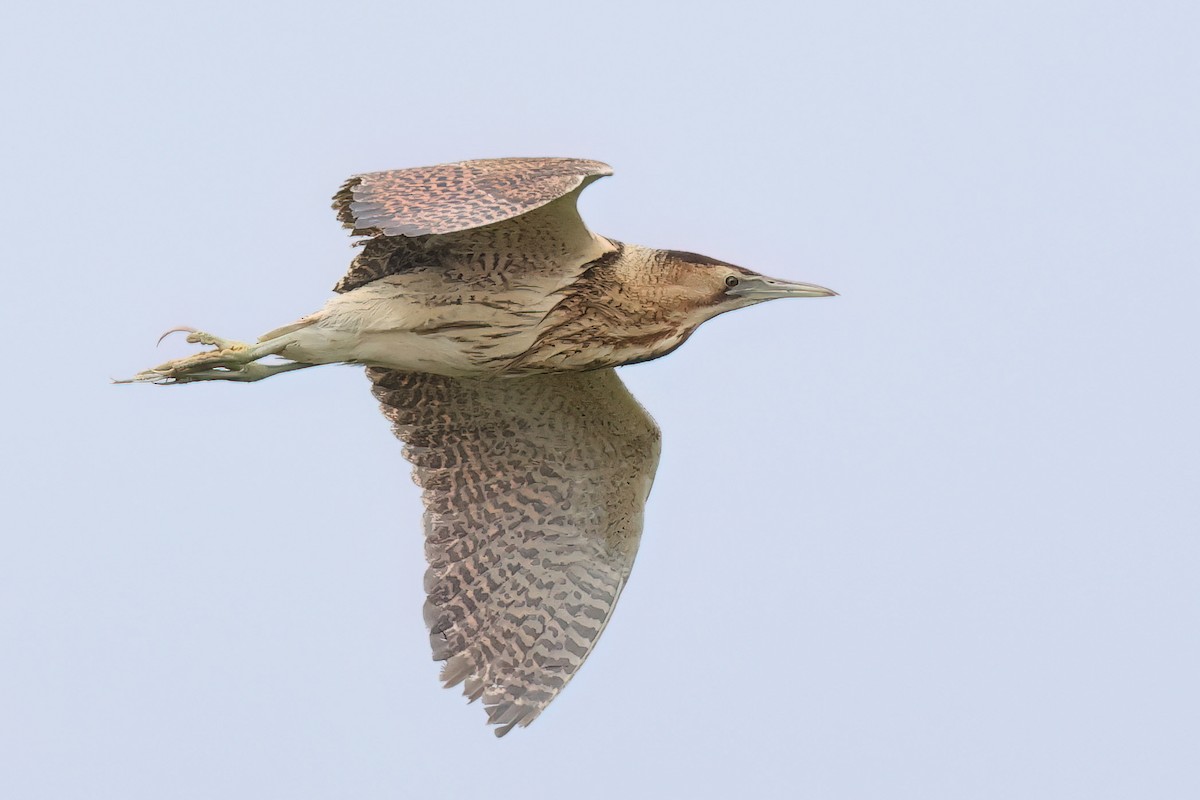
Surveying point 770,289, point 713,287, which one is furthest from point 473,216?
point 770,289

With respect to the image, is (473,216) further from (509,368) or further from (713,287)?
(713,287)

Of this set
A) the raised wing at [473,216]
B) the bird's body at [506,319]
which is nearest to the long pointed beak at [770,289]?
the bird's body at [506,319]

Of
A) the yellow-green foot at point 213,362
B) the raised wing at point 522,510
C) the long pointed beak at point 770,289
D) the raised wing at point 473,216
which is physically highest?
the raised wing at point 473,216

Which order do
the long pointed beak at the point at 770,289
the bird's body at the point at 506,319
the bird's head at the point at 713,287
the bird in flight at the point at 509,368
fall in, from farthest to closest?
the long pointed beak at the point at 770,289 < the bird's head at the point at 713,287 < the bird's body at the point at 506,319 < the bird in flight at the point at 509,368

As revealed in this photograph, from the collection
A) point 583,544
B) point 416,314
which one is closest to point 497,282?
point 416,314

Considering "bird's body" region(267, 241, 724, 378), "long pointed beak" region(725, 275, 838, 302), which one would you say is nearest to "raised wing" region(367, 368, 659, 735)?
"bird's body" region(267, 241, 724, 378)

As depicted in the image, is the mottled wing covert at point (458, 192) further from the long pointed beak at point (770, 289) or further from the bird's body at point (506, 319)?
the long pointed beak at point (770, 289)

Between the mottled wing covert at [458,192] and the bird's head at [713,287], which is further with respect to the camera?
the bird's head at [713,287]
